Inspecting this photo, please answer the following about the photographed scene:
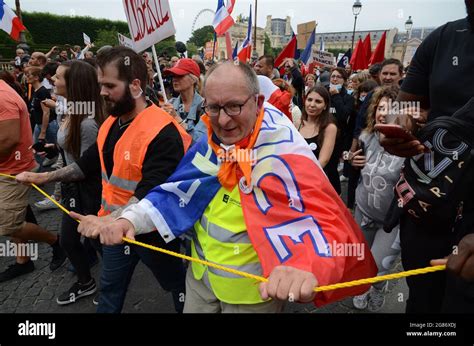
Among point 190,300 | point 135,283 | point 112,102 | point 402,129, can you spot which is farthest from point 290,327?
point 135,283

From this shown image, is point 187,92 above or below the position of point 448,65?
below

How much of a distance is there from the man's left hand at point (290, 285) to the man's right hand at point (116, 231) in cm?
81

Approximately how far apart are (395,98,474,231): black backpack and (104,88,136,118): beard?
5.97 ft

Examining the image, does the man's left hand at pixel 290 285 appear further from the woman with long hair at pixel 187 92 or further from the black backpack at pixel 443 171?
the woman with long hair at pixel 187 92

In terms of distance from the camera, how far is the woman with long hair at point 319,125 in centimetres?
394

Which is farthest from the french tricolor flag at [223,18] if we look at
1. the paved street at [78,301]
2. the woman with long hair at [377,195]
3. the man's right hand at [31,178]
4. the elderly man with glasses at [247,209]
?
the elderly man with glasses at [247,209]

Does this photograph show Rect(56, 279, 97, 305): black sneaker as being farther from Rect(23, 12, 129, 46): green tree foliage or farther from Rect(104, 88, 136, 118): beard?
Rect(23, 12, 129, 46): green tree foliage

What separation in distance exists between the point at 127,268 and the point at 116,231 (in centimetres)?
87

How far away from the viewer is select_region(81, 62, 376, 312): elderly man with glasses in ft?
5.00

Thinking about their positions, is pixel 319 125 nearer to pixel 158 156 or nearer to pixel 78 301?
pixel 158 156

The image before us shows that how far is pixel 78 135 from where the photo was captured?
310 cm

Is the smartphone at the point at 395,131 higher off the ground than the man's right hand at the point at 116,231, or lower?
higher

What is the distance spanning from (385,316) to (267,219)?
771 millimetres

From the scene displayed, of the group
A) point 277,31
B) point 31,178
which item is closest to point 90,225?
point 31,178
